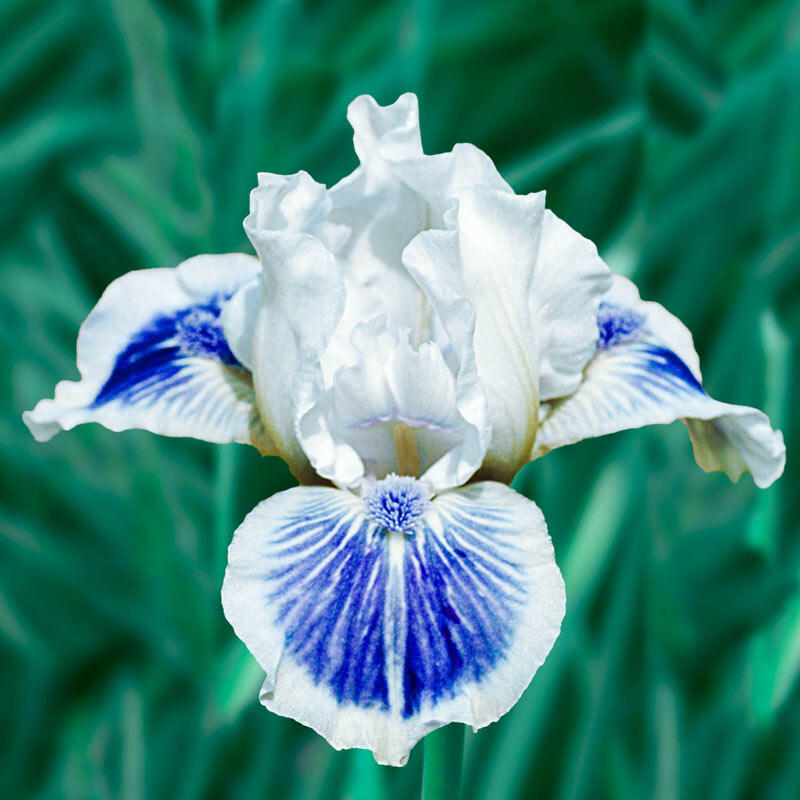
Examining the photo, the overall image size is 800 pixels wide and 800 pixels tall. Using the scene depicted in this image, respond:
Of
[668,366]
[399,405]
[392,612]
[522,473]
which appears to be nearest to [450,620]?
[392,612]

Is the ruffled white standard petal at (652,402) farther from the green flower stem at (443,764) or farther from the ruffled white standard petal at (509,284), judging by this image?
the green flower stem at (443,764)

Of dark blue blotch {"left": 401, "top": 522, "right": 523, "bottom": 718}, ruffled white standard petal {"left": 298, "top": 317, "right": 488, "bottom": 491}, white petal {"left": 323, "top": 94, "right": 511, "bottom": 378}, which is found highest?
white petal {"left": 323, "top": 94, "right": 511, "bottom": 378}

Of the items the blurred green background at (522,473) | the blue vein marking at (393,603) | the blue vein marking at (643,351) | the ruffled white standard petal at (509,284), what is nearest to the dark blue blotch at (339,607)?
the blue vein marking at (393,603)

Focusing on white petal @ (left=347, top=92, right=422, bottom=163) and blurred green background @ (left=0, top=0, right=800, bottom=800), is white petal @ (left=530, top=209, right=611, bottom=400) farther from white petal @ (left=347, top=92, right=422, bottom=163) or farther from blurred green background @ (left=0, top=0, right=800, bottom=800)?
blurred green background @ (left=0, top=0, right=800, bottom=800)

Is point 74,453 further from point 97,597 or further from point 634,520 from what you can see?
point 634,520

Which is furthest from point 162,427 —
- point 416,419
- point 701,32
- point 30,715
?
point 701,32

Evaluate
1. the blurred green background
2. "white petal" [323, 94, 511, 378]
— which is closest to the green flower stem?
"white petal" [323, 94, 511, 378]
